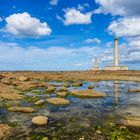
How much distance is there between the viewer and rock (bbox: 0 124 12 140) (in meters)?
15.9

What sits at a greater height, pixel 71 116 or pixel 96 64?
pixel 96 64

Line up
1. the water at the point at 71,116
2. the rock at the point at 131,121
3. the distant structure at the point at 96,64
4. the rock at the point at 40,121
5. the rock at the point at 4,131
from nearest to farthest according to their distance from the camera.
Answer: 1. the rock at the point at 4,131
2. the water at the point at 71,116
3. the rock at the point at 131,121
4. the rock at the point at 40,121
5. the distant structure at the point at 96,64

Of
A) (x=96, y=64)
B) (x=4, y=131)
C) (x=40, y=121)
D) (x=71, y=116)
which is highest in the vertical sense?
(x=96, y=64)

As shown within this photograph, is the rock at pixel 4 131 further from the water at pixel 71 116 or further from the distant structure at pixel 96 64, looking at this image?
the distant structure at pixel 96 64

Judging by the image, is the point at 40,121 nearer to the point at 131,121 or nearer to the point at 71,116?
the point at 71,116

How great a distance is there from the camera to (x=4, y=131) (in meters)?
16.8

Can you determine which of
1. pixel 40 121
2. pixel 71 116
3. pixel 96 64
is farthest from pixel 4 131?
pixel 96 64

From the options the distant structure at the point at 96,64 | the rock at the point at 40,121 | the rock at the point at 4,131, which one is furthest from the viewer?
the distant structure at the point at 96,64

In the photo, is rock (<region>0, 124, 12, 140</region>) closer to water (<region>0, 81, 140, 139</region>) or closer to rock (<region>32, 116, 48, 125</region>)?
water (<region>0, 81, 140, 139</region>)

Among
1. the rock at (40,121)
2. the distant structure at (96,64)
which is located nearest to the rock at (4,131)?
the rock at (40,121)

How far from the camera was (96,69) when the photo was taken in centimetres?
13962

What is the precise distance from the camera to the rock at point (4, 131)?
52.2 feet

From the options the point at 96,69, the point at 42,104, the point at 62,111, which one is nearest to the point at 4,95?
the point at 42,104

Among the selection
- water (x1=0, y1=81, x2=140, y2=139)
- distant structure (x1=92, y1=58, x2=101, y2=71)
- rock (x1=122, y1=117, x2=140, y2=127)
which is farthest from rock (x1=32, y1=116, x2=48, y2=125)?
distant structure (x1=92, y1=58, x2=101, y2=71)
